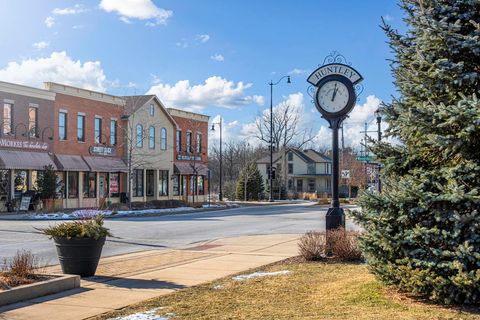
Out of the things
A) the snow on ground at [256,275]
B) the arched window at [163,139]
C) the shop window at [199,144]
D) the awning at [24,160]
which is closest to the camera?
the snow on ground at [256,275]

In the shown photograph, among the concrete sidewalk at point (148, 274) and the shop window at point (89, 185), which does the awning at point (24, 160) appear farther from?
the concrete sidewalk at point (148, 274)

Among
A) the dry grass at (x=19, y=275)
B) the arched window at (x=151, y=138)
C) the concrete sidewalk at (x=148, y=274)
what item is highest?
the arched window at (x=151, y=138)

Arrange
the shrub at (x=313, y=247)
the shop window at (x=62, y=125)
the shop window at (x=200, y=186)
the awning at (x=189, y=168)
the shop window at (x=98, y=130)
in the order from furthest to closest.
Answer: the shop window at (x=200, y=186)
the awning at (x=189, y=168)
the shop window at (x=98, y=130)
the shop window at (x=62, y=125)
the shrub at (x=313, y=247)

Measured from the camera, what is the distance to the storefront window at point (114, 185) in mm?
41812

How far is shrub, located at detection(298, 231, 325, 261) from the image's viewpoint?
10.8 meters

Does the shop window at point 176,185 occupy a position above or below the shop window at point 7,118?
below

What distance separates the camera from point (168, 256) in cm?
1273

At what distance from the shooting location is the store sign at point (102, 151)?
132ft

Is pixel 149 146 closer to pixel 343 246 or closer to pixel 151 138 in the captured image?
pixel 151 138

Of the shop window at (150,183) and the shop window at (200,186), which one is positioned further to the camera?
the shop window at (200,186)

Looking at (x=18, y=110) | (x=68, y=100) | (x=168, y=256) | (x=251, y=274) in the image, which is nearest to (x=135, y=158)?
(x=68, y=100)

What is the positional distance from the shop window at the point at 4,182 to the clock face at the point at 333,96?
84.7 ft

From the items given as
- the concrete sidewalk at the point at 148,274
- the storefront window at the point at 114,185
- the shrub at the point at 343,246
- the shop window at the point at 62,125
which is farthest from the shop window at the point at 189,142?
the shrub at the point at 343,246

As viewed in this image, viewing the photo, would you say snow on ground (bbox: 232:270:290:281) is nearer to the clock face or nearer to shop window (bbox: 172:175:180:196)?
the clock face
